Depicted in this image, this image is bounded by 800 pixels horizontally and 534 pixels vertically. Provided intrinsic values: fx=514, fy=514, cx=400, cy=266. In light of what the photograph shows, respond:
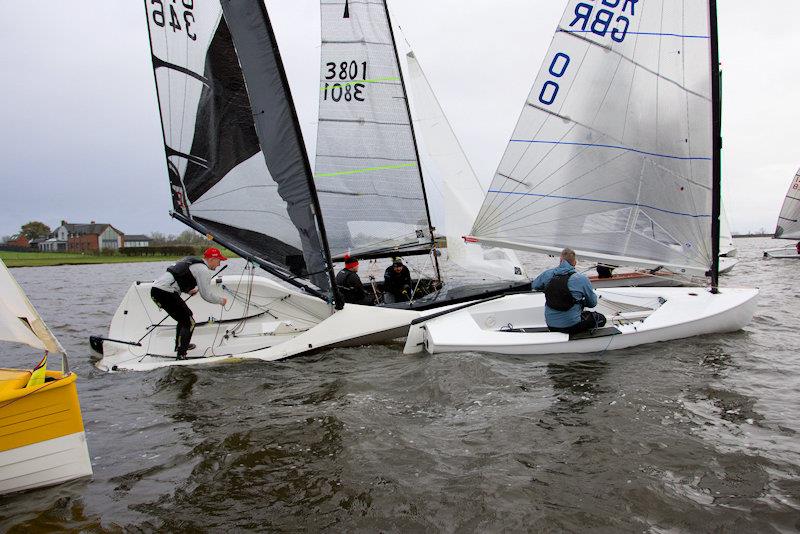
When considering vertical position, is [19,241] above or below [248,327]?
above

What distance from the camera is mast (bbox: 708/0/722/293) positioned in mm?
6301

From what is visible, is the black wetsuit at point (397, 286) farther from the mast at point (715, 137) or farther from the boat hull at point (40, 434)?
the boat hull at point (40, 434)

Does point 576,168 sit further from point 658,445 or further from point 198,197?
point 198,197

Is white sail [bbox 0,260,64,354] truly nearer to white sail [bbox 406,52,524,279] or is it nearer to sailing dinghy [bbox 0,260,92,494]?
sailing dinghy [bbox 0,260,92,494]

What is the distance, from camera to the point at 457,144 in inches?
403

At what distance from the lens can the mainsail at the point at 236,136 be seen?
6.11 m

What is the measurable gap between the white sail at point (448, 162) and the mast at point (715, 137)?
12.2 feet

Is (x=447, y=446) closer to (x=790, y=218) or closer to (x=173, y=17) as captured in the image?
(x=173, y=17)

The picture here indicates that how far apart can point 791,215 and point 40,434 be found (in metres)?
35.7

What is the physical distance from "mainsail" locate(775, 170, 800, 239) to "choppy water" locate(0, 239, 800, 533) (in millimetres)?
28267

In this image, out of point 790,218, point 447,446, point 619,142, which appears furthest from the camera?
A: point 790,218

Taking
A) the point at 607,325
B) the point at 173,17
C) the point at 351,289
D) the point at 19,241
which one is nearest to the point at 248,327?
the point at 351,289

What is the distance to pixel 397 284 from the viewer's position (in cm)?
829

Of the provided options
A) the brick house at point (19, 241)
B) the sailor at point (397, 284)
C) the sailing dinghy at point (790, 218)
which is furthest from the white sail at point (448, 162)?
the brick house at point (19, 241)
